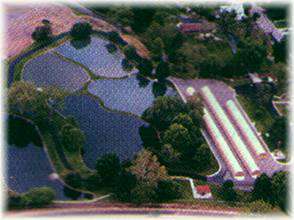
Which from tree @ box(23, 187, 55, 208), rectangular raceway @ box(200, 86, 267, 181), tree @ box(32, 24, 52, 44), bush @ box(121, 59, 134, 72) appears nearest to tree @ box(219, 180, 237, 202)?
rectangular raceway @ box(200, 86, 267, 181)

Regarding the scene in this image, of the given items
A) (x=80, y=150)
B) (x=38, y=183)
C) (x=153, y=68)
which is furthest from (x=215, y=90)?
(x=38, y=183)

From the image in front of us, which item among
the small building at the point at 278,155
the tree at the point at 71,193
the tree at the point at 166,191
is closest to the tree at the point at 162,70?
the small building at the point at 278,155

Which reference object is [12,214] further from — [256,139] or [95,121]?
[256,139]

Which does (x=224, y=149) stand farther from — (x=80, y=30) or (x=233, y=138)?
(x=80, y=30)

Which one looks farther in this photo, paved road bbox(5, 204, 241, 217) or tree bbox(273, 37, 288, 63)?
tree bbox(273, 37, 288, 63)

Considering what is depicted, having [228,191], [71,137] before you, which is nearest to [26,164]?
[71,137]

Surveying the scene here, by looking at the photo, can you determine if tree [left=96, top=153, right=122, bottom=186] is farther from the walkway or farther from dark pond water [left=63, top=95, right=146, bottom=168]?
the walkway
